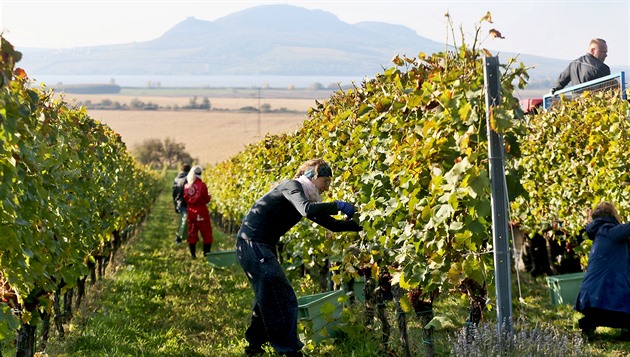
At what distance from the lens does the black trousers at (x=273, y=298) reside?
211 inches

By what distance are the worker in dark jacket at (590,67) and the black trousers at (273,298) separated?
5.96m

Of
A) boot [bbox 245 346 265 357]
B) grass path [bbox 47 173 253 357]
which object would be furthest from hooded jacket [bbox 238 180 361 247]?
grass path [bbox 47 173 253 357]

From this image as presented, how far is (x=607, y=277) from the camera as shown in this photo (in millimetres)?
6453

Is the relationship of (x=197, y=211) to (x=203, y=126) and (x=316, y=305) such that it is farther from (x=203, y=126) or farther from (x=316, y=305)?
(x=203, y=126)

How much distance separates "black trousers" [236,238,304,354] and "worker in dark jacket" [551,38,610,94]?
19.6 feet

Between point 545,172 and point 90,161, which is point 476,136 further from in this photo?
point 545,172

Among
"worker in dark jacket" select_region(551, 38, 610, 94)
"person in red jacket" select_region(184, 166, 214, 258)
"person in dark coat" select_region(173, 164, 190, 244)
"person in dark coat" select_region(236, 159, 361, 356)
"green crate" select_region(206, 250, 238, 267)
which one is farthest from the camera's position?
"person in dark coat" select_region(173, 164, 190, 244)

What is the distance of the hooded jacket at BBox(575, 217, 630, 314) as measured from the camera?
21.0ft

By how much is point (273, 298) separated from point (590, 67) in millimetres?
6145

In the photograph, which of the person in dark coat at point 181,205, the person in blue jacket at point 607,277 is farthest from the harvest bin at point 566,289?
the person in dark coat at point 181,205

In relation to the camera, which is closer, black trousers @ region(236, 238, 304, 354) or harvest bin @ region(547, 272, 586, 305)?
black trousers @ region(236, 238, 304, 354)

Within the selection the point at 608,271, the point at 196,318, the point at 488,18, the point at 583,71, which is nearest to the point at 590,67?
the point at 583,71

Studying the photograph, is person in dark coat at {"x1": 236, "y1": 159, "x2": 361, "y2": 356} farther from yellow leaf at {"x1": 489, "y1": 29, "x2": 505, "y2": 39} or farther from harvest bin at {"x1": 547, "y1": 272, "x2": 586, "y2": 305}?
harvest bin at {"x1": 547, "y1": 272, "x2": 586, "y2": 305}

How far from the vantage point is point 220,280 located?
1004 centimetres
